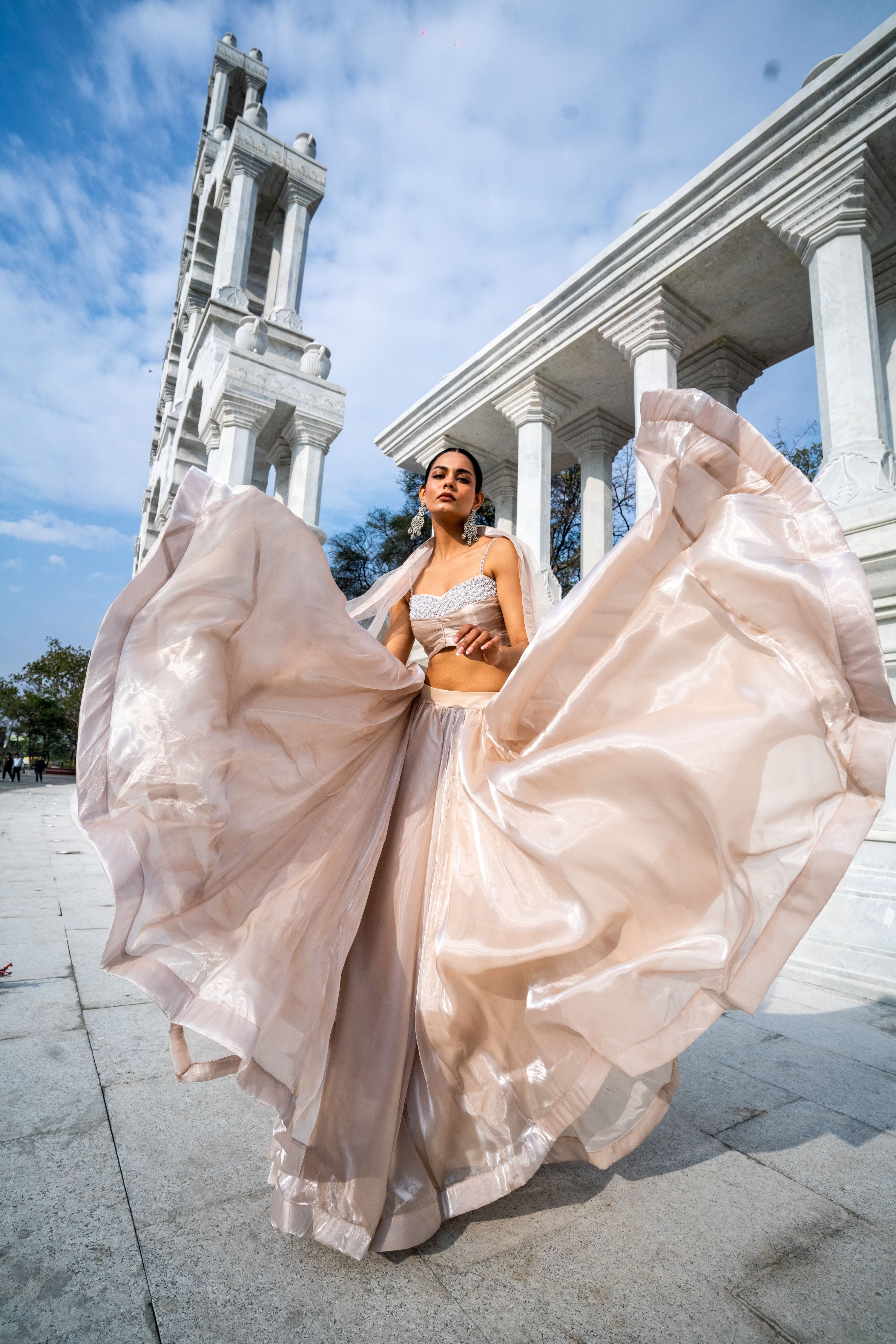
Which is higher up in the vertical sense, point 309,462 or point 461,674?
point 309,462

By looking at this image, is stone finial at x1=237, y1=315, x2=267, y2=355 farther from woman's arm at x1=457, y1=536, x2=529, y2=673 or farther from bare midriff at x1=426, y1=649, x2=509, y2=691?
bare midriff at x1=426, y1=649, x2=509, y2=691

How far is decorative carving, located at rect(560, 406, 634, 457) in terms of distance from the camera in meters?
11.1

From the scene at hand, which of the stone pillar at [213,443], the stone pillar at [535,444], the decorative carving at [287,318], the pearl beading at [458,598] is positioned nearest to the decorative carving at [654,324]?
the stone pillar at [535,444]

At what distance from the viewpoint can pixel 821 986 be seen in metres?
3.78

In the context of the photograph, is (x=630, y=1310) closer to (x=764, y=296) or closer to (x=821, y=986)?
(x=821, y=986)

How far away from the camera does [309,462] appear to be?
1149 centimetres

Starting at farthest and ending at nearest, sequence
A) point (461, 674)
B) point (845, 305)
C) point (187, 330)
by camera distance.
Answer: point (187, 330) < point (845, 305) < point (461, 674)

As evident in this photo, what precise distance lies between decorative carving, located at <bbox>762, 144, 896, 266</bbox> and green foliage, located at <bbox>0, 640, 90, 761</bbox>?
2948 cm

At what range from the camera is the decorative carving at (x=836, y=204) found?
6.33 meters

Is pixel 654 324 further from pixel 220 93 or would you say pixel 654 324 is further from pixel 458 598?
pixel 220 93

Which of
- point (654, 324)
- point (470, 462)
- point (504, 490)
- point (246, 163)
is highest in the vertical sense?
point (246, 163)

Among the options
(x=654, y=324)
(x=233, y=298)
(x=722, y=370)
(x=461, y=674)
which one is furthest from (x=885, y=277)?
(x=233, y=298)

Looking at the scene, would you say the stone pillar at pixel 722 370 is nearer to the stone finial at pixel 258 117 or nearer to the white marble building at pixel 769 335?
the white marble building at pixel 769 335

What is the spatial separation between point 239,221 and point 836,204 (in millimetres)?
11680
